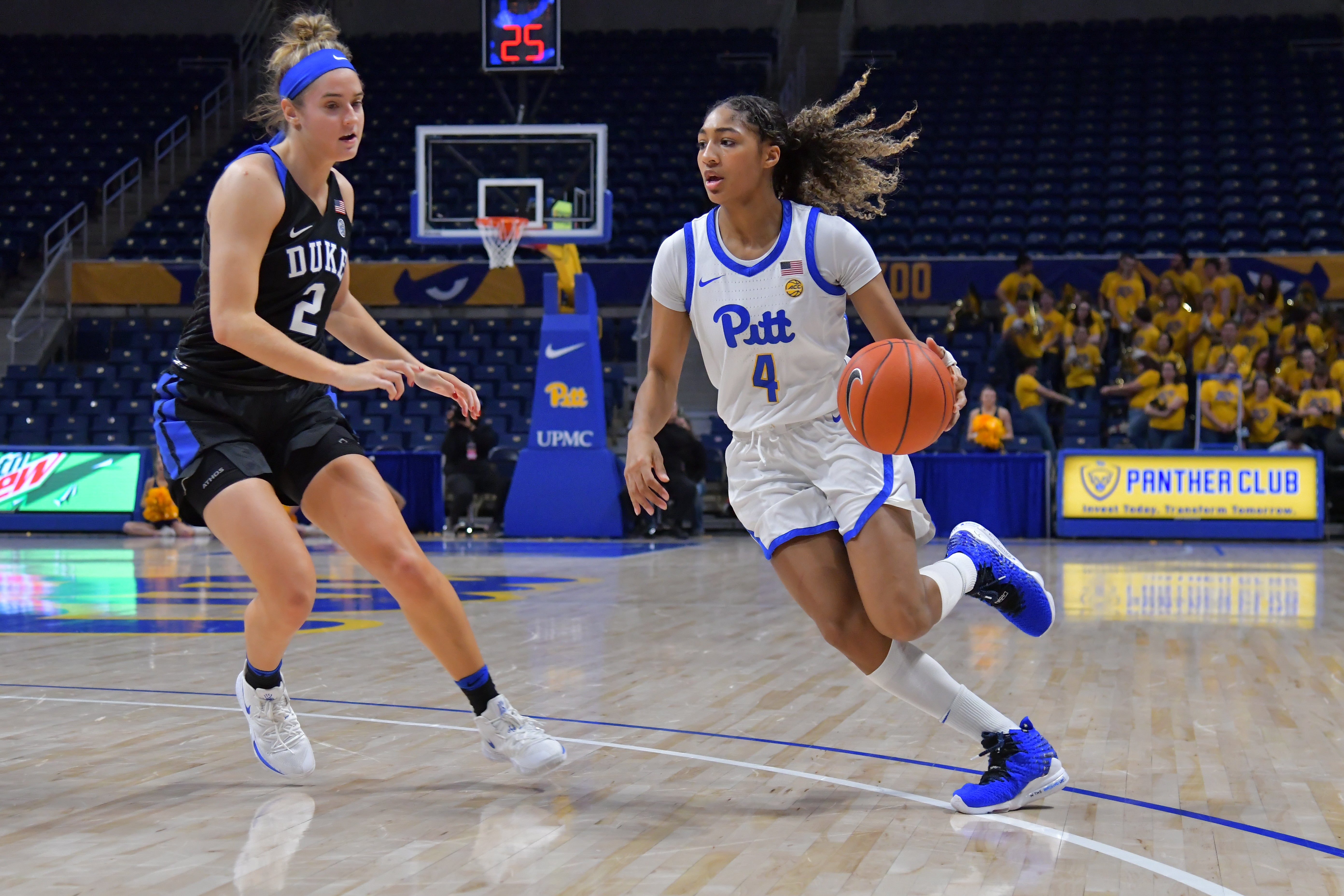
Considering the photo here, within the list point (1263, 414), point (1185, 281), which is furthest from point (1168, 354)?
point (1185, 281)

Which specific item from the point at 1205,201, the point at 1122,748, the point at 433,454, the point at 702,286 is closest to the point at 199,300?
the point at 702,286

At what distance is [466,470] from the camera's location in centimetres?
1431

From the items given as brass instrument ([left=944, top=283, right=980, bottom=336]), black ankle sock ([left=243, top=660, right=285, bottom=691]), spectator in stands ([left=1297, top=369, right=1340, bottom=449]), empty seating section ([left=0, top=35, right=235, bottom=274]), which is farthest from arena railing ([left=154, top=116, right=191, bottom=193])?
black ankle sock ([left=243, top=660, right=285, bottom=691])

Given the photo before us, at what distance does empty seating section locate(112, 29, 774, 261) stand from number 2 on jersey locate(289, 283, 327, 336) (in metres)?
14.5

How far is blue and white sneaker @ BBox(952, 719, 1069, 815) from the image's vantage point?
119 inches

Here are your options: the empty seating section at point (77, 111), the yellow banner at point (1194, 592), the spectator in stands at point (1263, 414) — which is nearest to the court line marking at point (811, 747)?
the yellow banner at point (1194, 592)

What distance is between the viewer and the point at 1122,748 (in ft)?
12.4

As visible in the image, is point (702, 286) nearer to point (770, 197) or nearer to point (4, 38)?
point (770, 197)

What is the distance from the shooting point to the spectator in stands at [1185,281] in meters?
15.2

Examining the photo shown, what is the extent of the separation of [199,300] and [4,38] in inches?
964

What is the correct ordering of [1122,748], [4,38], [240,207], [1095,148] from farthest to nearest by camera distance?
[4,38]
[1095,148]
[1122,748]
[240,207]

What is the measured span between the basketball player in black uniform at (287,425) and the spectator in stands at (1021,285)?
12.8 meters

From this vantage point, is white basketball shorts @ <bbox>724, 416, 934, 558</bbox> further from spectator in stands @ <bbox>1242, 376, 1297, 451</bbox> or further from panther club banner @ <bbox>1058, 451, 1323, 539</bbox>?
spectator in stands @ <bbox>1242, 376, 1297, 451</bbox>

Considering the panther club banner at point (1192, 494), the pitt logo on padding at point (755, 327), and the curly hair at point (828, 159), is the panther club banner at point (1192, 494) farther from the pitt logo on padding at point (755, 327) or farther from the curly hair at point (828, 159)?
the pitt logo on padding at point (755, 327)
